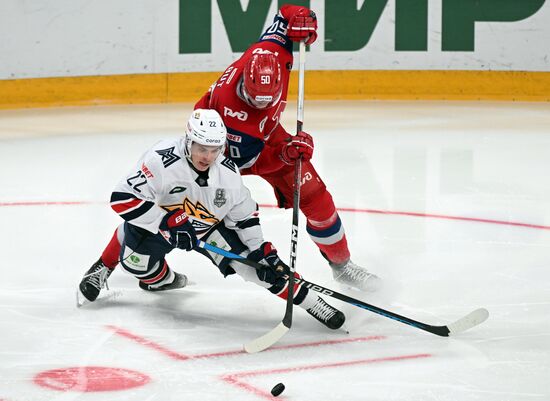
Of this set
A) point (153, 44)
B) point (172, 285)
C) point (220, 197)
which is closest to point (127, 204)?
point (220, 197)

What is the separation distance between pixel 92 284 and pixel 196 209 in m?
0.55

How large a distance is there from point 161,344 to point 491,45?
6.44 m

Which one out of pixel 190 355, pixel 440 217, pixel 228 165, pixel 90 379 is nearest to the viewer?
pixel 90 379

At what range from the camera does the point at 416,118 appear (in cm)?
856

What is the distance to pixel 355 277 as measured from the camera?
4.21m

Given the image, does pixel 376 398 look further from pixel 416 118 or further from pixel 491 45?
pixel 491 45

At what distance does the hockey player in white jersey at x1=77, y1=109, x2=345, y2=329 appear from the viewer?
3.50 m

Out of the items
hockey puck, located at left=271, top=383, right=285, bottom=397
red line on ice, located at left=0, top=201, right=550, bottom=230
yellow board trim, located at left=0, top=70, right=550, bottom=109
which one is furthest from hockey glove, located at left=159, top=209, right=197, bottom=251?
yellow board trim, located at left=0, top=70, right=550, bottom=109

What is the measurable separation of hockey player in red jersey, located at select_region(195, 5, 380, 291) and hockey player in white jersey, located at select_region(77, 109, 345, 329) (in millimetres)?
334

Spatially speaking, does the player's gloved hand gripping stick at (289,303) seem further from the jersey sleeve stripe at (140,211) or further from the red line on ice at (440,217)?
the red line on ice at (440,217)

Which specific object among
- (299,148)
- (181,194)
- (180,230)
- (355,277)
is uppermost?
(299,148)

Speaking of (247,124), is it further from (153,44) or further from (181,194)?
(153,44)

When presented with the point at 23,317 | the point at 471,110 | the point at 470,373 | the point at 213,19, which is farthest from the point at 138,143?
the point at 470,373

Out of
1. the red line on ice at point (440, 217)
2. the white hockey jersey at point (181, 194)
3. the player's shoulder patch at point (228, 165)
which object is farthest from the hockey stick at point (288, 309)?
the red line on ice at point (440, 217)
